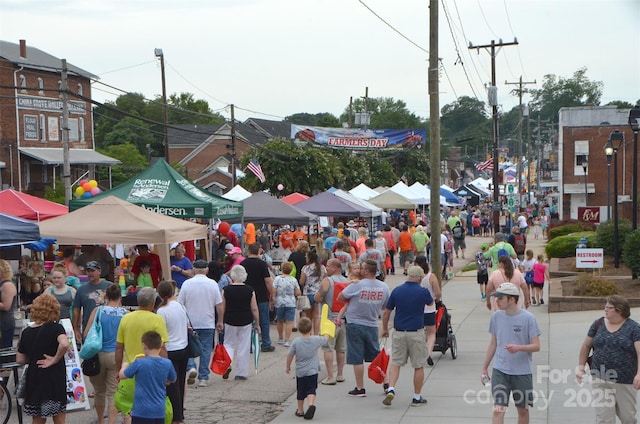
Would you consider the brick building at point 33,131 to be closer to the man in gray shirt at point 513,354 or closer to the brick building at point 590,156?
the brick building at point 590,156

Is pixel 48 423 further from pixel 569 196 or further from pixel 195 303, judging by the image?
pixel 569 196

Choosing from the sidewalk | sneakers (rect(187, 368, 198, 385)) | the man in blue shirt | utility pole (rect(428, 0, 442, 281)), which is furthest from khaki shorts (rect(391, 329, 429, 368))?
utility pole (rect(428, 0, 442, 281))

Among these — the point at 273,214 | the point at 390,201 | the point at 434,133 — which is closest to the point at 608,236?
the point at 434,133

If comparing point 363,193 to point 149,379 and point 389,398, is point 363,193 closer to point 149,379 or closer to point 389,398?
point 389,398

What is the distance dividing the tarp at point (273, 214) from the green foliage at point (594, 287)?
23.6ft

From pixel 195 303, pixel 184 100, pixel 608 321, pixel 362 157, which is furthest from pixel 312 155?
pixel 184 100

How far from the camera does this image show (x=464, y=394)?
35.2 ft

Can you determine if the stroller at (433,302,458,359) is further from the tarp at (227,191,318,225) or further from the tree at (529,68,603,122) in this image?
the tree at (529,68,603,122)

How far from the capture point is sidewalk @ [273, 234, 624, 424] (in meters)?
9.63

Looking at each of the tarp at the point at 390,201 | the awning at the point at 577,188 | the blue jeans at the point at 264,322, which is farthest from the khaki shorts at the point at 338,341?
the awning at the point at 577,188

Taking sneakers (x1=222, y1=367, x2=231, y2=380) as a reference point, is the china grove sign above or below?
above

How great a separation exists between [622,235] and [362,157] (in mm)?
37670

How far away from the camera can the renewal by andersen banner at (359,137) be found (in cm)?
5616

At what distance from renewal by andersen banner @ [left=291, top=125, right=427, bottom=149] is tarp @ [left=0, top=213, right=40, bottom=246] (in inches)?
1693
